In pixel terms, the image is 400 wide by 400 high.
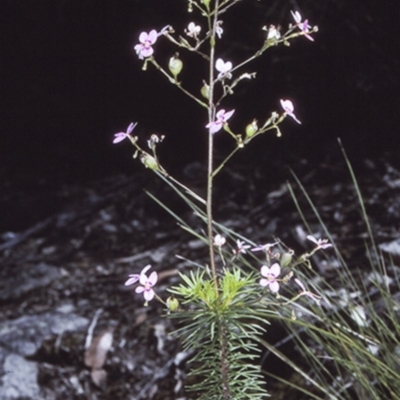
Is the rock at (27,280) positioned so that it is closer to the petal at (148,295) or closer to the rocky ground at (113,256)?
the rocky ground at (113,256)

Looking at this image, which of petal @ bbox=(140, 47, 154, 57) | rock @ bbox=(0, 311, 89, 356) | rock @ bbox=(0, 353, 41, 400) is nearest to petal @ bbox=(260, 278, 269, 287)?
petal @ bbox=(140, 47, 154, 57)

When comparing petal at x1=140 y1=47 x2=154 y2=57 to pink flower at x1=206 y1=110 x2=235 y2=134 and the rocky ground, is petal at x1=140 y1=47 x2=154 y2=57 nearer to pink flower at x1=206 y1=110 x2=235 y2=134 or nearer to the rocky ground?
pink flower at x1=206 y1=110 x2=235 y2=134

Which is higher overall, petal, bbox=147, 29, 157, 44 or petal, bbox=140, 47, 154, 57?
petal, bbox=147, 29, 157, 44

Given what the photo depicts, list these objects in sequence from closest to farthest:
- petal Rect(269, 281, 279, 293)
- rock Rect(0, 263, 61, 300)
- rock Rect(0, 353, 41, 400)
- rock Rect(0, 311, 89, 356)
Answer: petal Rect(269, 281, 279, 293), rock Rect(0, 353, 41, 400), rock Rect(0, 311, 89, 356), rock Rect(0, 263, 61, 300)

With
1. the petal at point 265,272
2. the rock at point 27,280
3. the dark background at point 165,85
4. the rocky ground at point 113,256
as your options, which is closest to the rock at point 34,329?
the rocky ground at point 113,256

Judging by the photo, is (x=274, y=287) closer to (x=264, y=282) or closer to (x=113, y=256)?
(x=264, y=282)

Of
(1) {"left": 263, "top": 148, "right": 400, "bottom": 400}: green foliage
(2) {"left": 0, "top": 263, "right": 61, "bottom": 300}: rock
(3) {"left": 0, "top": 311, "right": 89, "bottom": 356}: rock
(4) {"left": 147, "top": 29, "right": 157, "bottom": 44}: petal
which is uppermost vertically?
(4) {"left": 147, "top": 29, "right": 157, "bottom": 44}: petal

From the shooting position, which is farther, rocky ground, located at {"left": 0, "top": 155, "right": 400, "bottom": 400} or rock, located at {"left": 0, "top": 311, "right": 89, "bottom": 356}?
rock, located at {"left": 0, "top": 311, "right": 89, "bottom": 356}
